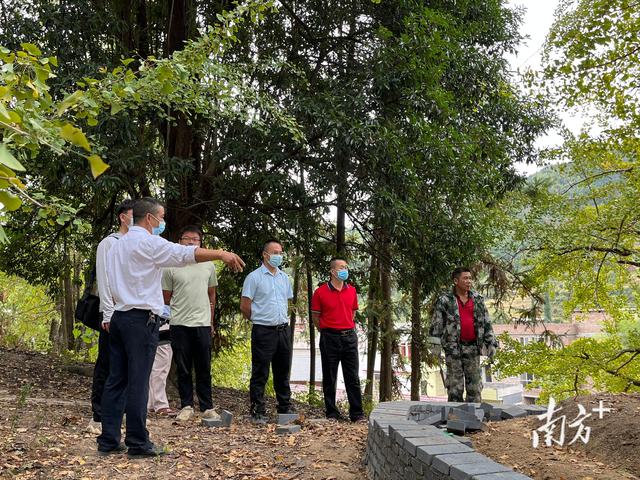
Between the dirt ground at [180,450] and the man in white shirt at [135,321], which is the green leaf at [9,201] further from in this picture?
the dirt ground at [180,450]

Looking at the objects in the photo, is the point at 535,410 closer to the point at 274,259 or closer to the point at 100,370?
the point at 274,259

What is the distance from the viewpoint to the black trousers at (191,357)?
21.2ft

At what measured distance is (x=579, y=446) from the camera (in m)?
5.09

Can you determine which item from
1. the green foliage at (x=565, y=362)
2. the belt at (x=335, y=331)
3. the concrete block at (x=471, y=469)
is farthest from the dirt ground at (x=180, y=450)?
the green foliage at (x=565, y=362)

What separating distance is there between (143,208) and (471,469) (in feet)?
9.41

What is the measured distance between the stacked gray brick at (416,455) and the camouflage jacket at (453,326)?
4.23 ft

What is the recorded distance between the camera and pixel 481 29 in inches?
390

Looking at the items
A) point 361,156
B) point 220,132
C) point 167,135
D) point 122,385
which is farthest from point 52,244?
point 122,385

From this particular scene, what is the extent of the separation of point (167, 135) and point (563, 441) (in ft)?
22.1

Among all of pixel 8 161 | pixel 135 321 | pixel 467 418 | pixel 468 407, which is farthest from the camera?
pixel 468 407

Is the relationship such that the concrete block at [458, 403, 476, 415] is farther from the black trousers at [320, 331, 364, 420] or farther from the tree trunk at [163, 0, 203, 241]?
the tree trunk at [163, 0, 203, 241]

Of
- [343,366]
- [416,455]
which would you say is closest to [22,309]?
[343,366]

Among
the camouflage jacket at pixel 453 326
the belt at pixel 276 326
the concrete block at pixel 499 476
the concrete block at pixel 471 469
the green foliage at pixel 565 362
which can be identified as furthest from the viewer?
the green foliage at pixel 565 362

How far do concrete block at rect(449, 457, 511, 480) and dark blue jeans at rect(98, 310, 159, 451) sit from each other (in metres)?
2.37
